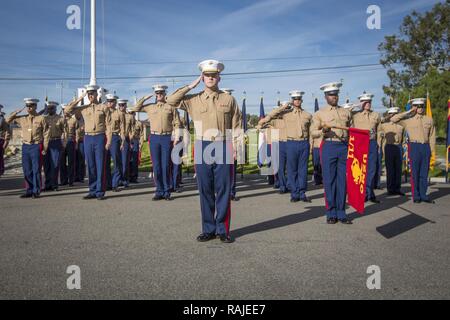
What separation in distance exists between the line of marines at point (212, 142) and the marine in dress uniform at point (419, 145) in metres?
0.02

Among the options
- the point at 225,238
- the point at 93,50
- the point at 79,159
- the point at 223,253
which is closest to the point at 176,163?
the point at 79,159

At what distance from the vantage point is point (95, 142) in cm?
889

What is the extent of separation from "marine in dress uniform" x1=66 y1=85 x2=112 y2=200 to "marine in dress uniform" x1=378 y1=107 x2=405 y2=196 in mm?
7047

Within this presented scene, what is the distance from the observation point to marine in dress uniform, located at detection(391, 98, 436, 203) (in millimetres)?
8461

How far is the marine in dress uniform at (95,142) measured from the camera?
8.81 metres

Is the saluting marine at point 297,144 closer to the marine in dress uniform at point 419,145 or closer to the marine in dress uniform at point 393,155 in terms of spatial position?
the marine in dress uniform at point 419,145

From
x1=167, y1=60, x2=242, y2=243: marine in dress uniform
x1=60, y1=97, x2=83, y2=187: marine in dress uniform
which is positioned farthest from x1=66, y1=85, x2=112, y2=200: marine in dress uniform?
x1=167, y1=60, x2=242, y2=243: marine in dress uniform

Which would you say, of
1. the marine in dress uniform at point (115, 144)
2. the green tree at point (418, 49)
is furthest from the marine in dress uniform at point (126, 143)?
the green tree at point (418, 49)

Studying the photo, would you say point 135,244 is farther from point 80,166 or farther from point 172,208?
point 80,166

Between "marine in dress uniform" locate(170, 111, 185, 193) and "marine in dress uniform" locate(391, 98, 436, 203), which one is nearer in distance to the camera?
"marine in dress uniform" locate(391, 98, 436, 203)

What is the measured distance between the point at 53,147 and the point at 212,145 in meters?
7.17

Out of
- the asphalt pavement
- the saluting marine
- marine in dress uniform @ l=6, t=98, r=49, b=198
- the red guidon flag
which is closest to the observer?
the asphalt pavement

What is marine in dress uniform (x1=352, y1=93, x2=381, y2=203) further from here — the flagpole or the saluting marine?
the flagpole

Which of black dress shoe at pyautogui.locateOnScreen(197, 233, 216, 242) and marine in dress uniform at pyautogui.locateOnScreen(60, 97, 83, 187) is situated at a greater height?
marine in dress uniform at pyautogui.locateOnScreen(60, 97, 83, 187)
